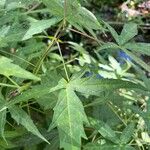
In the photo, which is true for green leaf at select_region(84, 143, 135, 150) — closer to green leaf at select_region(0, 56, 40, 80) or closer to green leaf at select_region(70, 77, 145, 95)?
green leaf at select_region(70, 77, 145, 95)

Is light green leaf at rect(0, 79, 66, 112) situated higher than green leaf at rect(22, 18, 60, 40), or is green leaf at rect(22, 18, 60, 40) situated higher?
green leaf at rect(22, 18, 60, 40)

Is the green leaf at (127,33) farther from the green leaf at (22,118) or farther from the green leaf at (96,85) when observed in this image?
the green leaf at (22,118)

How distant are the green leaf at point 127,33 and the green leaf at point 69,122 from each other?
0.22 meters

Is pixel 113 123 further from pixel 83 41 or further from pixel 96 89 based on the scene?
pixel 83 41

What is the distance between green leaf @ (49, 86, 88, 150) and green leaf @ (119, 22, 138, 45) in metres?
0.22

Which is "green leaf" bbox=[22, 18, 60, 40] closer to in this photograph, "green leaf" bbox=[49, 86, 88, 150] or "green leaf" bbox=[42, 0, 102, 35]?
"green leaf" bbox=[42, 0, 102, 35]

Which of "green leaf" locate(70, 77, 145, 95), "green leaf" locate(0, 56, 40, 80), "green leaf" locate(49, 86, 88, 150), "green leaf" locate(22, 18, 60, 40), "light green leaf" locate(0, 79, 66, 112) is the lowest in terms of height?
"green leaf" locate(49, 86, 88, 150)

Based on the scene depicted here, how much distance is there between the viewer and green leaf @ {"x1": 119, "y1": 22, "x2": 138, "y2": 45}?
1119 millimetres

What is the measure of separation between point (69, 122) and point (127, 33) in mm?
316

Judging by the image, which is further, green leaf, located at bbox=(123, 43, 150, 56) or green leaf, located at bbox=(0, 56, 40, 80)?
green leaf, located at bbox=(123, 43, 150, 56)

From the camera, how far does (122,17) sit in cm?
387

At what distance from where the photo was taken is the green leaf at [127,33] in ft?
3.67

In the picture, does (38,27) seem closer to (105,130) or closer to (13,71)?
(13,71)

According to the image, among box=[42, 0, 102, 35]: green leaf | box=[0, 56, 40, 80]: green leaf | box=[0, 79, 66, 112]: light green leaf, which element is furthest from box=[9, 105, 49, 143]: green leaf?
box=[42, 0, 102, 35]: green leaf
